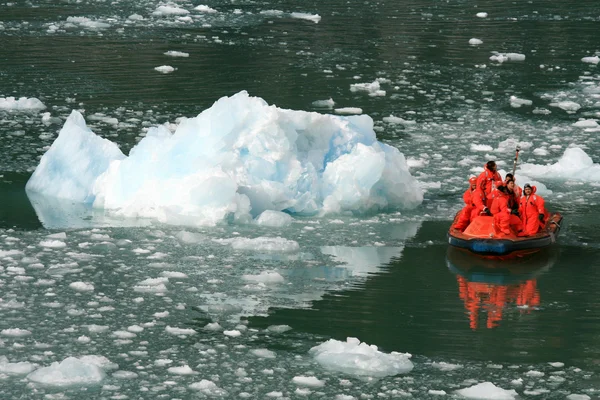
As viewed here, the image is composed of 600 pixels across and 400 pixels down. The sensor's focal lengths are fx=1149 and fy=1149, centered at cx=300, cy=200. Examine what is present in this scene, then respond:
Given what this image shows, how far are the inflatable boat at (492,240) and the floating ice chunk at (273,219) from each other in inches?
66.4

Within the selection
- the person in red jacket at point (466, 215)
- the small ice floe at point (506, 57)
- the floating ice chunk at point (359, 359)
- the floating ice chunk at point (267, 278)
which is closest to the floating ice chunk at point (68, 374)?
the floating ice chunk at point (359, 359)

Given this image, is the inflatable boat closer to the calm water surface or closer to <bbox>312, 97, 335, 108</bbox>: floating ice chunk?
the calm water surface

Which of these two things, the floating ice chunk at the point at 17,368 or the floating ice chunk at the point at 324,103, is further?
the floating ice chunk at the point at 324,103

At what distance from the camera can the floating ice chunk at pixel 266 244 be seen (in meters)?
10.5

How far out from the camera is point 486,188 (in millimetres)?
10953

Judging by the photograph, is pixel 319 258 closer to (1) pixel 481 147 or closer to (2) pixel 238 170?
(2) pixel 238 170

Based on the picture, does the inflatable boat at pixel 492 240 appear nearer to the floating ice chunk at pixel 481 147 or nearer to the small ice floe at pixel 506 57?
the floating ice chunk at pixel 481 147

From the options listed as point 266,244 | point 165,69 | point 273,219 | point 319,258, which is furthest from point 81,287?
point 165,69

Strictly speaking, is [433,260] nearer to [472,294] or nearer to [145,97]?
[472,294]

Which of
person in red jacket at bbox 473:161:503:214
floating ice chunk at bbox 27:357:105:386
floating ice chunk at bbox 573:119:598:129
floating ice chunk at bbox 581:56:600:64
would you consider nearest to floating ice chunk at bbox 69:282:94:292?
floating ice chunk at bbox 27:357:105:386

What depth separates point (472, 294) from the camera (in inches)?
376

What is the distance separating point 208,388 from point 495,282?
3423 mm

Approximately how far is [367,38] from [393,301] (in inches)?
564

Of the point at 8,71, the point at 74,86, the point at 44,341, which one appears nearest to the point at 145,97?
the point at 74,86
